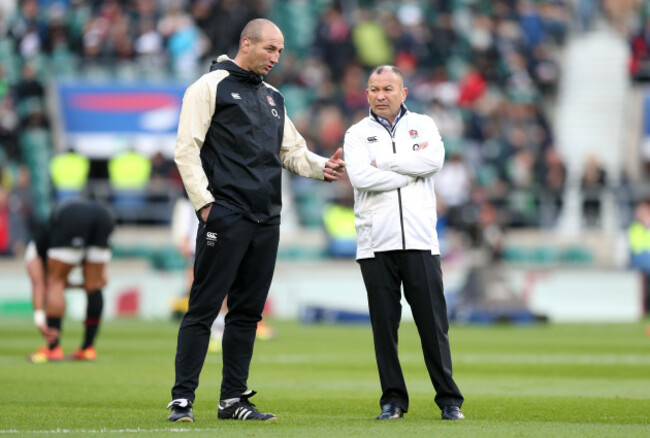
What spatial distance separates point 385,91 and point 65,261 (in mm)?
6116

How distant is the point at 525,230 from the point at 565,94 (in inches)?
260

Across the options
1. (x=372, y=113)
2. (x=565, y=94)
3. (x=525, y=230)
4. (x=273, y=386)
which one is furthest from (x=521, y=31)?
(x=372, y=113)

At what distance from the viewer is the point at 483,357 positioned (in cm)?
1577

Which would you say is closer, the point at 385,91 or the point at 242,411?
the point at 242,411

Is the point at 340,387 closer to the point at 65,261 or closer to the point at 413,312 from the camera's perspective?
the point at 413,312

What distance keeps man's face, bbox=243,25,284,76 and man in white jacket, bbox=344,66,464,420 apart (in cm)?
68

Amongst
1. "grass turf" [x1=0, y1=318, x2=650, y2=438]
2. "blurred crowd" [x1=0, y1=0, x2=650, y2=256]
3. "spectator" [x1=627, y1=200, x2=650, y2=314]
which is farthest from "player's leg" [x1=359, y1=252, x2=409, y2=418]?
"spectator" [x1=627, y1=200, x2=650, y2=314]

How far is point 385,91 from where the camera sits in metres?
9.18

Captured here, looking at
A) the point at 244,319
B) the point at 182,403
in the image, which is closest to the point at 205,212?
the point at 244,319

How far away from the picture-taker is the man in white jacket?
9.07 metres

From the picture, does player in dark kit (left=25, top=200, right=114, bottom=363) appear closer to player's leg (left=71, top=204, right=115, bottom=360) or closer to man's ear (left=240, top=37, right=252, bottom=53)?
player's leg (left=71, top=204, right=115, bottom=360)

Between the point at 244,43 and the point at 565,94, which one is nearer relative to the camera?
the point at 244,43

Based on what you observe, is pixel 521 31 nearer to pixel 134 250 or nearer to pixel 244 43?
pixel 134 250

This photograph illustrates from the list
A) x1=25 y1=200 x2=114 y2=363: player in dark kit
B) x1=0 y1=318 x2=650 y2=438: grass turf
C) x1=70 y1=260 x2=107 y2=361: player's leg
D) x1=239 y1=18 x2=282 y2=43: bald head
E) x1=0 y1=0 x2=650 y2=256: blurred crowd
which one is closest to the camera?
x1=0 y1=318 x2=650 y2=438: grass turf
